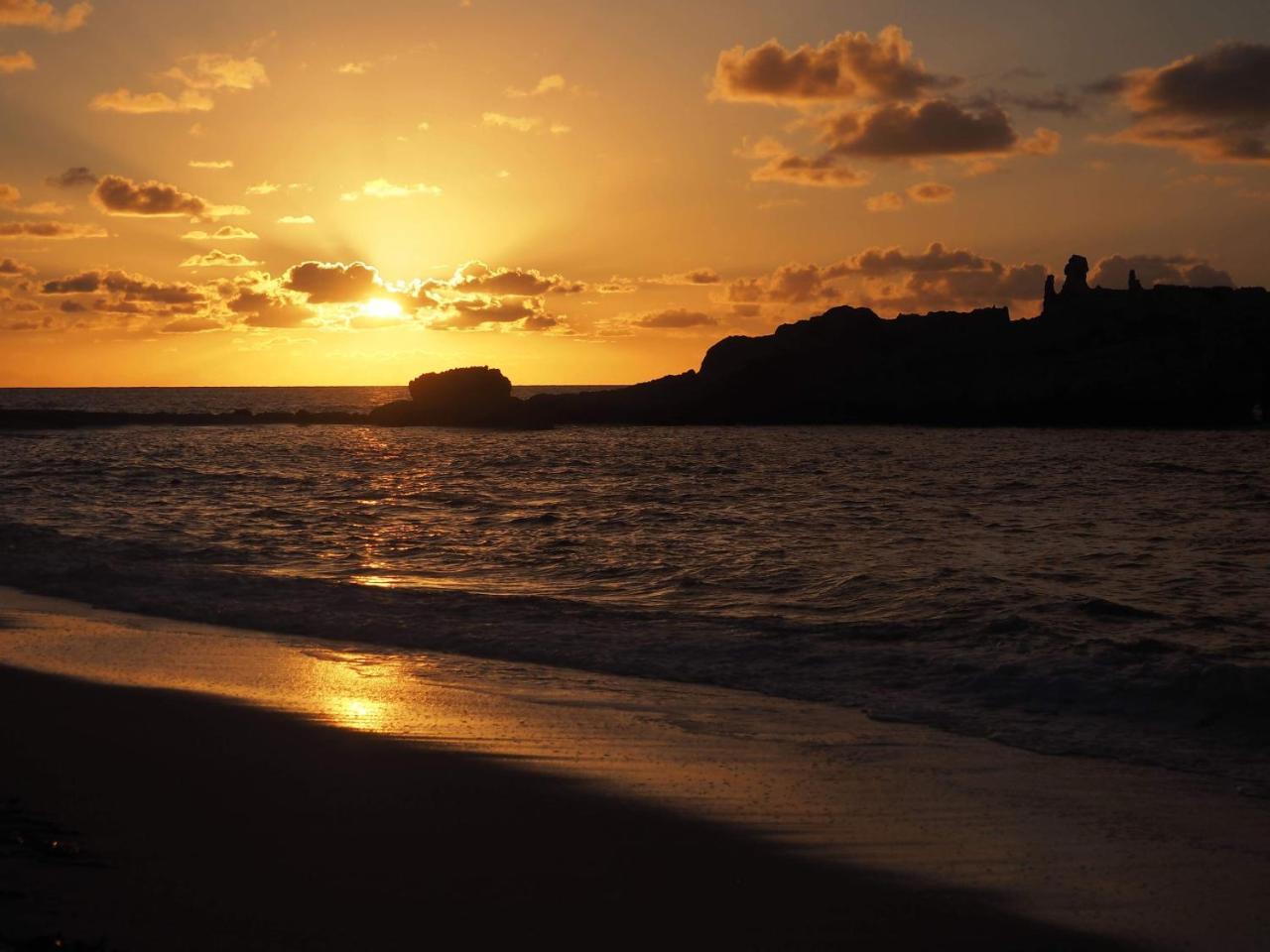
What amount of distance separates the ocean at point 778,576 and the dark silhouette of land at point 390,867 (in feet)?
13.3

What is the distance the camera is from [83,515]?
27.8 meters

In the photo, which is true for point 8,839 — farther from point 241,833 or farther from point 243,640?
point 243,640

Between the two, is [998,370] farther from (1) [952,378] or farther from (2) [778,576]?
(2) [778,576]

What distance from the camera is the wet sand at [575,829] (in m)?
5.57

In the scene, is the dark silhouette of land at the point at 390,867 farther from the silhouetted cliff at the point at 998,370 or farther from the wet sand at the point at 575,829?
the silhouetted cliff at the point at 998,370

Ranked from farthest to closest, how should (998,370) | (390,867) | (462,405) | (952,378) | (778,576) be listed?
(952,378) → (998,370) → (462,405) → (778,576) → (390,867)

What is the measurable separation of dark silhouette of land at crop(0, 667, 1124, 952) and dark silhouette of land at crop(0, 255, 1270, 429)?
89358mm

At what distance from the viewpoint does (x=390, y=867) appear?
20.3 feet

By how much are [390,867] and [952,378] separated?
108 meters

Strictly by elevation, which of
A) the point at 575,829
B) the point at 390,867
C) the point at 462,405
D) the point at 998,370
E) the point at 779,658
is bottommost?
the point at 779,658

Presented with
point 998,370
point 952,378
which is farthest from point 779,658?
point 998,370

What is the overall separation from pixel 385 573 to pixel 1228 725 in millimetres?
13375

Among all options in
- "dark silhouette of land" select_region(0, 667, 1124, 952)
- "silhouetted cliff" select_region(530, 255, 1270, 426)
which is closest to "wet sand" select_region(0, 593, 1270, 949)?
"dark silhouette of land" select_region(0, 667, 1124, 952)

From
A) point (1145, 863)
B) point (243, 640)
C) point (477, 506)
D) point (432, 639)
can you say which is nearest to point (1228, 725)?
point (1145, 863)
